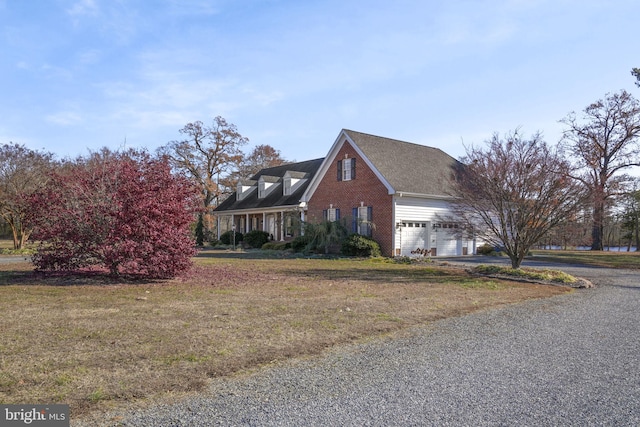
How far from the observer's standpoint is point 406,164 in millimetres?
25875

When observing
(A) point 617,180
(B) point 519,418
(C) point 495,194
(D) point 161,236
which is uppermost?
(A) point 617,180

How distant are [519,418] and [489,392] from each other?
0.59 meters

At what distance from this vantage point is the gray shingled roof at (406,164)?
23.9 m

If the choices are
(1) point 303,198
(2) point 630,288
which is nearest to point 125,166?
(2) point 630,288

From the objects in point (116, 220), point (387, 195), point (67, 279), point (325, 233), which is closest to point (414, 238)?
point (387, 195)

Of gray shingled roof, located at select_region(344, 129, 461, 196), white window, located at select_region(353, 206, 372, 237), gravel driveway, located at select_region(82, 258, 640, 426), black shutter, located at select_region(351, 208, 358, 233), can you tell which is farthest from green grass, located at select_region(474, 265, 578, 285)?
black shutter, located at select_region(351, 208, 358, 233)

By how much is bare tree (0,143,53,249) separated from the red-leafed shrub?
41.1 ft

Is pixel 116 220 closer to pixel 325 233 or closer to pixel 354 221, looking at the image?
pixel 325 233

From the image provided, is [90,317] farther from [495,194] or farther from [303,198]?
[303,198]

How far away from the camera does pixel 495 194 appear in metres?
14.8

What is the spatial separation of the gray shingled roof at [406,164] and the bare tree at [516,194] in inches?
293

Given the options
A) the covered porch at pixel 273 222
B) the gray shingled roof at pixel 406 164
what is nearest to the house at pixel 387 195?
the gray shingled roof at pixel 406 164

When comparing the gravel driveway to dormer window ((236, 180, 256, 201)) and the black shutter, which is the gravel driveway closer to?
the black shutter

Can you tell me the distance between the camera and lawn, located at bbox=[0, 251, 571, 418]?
4.51 m
